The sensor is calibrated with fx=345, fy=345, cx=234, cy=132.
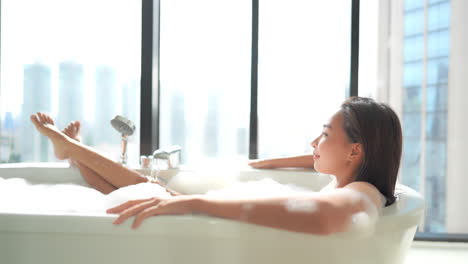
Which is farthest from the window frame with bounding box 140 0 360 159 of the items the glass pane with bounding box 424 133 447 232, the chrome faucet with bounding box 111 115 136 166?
the glass pane with bounding box 424 133 447 232

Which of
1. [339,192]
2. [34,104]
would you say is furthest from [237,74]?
[339,192]

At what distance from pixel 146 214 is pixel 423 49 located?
2967 mm

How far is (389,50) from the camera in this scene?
3023mm

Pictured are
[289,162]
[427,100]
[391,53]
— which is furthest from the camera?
[391,53]

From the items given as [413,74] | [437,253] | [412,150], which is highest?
[413,74]

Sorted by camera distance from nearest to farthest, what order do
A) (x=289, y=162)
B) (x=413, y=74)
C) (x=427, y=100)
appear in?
(x=289, y=162) → (x=427, y=100) → (x=413, y=74)

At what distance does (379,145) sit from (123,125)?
1040mm

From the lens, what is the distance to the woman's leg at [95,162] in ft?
4.67

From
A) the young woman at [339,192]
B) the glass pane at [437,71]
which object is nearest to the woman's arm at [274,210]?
the young woman at [339,192]

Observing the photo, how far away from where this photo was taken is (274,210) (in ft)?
2.02

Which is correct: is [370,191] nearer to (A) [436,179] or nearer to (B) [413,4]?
(A) [436,179]

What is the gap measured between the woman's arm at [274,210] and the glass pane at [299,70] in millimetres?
1408

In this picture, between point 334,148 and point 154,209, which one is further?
point 334,148

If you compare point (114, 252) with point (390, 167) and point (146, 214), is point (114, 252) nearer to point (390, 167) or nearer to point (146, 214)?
point (146, 214)
